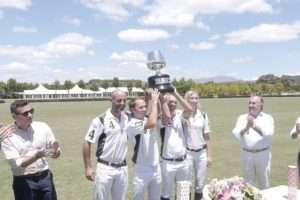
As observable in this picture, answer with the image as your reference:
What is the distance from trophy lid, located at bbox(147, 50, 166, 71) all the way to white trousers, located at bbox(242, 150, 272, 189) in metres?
2.59

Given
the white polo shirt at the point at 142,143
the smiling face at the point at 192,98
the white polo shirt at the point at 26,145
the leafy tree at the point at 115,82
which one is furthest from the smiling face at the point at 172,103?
the leafy tree at the point at 115,82

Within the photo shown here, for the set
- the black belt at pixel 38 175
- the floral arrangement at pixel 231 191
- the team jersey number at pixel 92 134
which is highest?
the team jersey number at pixel 92 134

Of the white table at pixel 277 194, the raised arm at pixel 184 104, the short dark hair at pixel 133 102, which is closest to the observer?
the white table at pixel 277 194

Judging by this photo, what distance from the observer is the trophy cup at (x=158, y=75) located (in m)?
5.73

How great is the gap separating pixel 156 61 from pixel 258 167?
2.87m

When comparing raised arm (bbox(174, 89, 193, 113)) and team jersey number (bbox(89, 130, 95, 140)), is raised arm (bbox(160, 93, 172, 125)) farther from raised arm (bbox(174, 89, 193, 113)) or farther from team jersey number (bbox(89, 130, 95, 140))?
team jersey number (bbox(89, 130, 95, 140))

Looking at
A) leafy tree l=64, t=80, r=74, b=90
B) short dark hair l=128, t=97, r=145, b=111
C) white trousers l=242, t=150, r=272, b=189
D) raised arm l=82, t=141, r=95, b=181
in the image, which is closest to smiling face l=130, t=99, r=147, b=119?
short dark hair l=128, t=97, r=145, b=111

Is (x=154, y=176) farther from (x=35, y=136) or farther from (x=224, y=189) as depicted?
(x=224, y=189)

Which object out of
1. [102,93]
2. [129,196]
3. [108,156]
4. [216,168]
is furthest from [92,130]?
[102,93]

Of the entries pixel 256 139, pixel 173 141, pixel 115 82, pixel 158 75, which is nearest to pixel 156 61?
pixel 158 75

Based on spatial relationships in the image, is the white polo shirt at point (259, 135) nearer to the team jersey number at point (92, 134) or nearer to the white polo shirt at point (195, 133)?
the white polo shirt at point (195, 133)

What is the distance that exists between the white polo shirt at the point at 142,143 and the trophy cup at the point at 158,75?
540mm

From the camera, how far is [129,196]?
8.51 metres

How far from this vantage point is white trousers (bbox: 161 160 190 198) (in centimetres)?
646
